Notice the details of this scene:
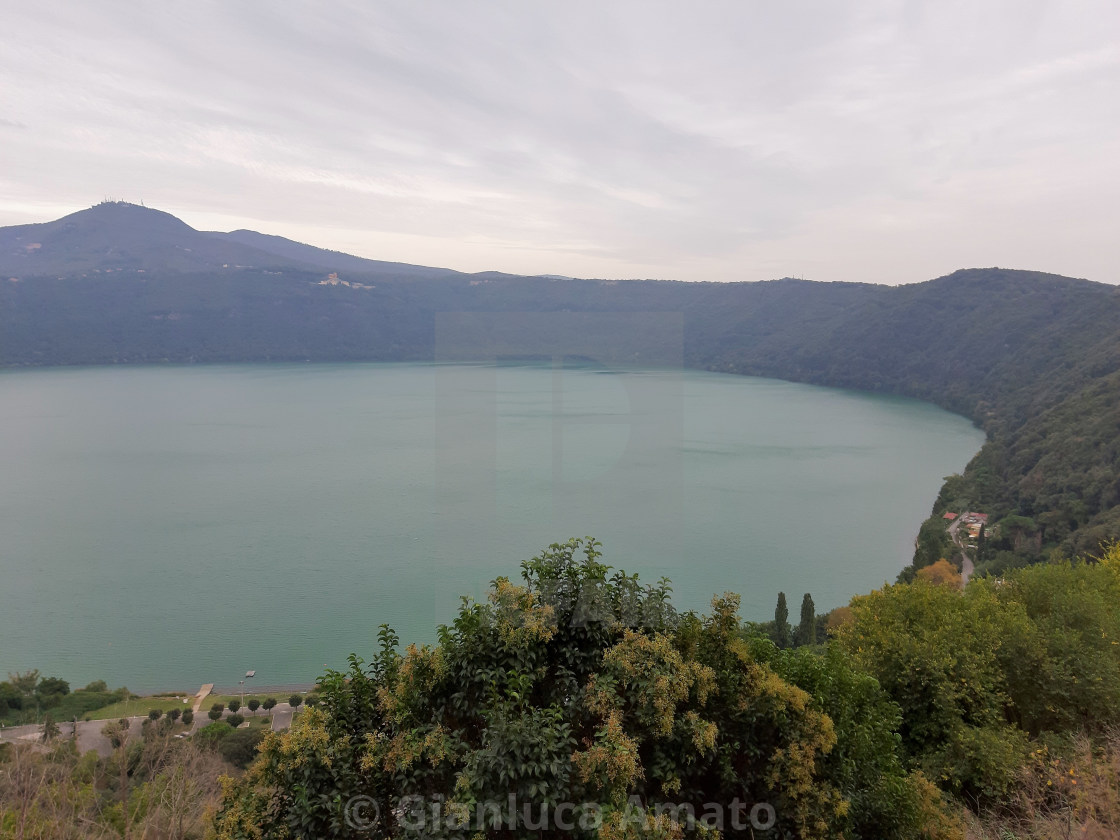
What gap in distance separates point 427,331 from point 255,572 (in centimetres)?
7529

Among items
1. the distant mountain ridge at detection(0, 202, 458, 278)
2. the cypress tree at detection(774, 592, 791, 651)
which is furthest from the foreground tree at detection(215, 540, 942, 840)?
the distant mountain ridge at detection(0, 202, 458, 278)

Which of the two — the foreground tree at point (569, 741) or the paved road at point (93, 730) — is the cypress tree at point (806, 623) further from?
the foreground tree at point (569, 741)

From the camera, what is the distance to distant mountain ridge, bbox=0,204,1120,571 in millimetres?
26844

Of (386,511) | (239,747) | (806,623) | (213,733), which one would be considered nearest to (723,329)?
(386,511)

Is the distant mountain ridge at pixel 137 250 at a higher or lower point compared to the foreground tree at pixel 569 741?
higher

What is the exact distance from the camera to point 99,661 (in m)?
15.5

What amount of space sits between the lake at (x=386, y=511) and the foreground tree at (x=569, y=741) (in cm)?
947

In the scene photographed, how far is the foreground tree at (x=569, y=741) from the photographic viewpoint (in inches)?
112

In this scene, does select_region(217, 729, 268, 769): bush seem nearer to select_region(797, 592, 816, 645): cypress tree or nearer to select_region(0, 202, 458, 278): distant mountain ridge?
select_region(797, 592, 816, 645): cypress tree

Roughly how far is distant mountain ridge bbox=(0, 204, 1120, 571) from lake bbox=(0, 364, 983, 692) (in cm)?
430

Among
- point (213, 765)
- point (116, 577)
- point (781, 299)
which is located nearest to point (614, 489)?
point (116, 577)

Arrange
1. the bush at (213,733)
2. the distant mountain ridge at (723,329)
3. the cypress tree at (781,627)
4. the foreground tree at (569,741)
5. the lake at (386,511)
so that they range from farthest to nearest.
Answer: the distant mountain ridge at (723,329)
the lake at (386,511)
the cypress tree at (781,627)
the bush at (213,733)
the foreground tree at (569,741)

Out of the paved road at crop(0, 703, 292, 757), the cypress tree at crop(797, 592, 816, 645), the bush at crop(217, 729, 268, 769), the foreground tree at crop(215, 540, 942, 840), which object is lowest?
the paved road at crop(0, 703, 292, 757)

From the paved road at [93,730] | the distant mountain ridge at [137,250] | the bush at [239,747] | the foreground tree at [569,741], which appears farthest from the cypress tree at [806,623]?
the distant mountain ridge at [137,250]
